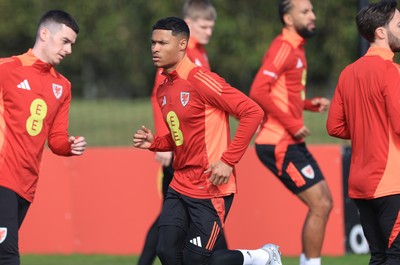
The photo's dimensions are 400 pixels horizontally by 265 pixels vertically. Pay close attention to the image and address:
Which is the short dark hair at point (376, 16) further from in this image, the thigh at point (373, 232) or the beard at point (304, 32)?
the beard at point (304, 32)

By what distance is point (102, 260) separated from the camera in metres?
11.4

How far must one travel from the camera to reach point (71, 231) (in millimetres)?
12016

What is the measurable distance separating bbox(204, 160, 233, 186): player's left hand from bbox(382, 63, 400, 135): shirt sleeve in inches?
46.5

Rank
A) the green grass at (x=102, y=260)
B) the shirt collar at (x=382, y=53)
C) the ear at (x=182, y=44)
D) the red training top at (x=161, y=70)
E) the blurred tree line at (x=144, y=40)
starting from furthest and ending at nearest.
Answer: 1. the blurred tree line at (x=144, y=40)
2. the green grass at (x=102, y=260)
3. the red training top at (x=161, y=70)
4. the ear at (x=182, y=44)
5. the shirt collar at (x=382, y=53)

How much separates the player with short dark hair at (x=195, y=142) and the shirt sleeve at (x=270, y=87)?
183 centimetres

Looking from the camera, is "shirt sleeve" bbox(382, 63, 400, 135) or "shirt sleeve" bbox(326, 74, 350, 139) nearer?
"shirt sleeve" bbox(382, 63, 400, 135)

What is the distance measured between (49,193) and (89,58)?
12.5m

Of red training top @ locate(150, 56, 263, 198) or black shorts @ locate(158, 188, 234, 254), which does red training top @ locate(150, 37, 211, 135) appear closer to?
red training top @ locate(150, 56, 263, 198)

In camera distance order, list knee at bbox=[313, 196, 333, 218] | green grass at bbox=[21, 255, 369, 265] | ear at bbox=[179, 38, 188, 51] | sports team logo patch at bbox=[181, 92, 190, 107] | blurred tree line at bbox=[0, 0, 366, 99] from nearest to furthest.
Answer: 1. sports team logo patch at bbox=[181, 92, 190, 107]
2. ear at bbox=[179, 38, 188, 51]
3. knee at bbox=[313, 196, 333, 218]
4. green grass at bbox=[21, 255, 369, 265]
5. blurred tree line at bbox=[0, 0, 366, 99]

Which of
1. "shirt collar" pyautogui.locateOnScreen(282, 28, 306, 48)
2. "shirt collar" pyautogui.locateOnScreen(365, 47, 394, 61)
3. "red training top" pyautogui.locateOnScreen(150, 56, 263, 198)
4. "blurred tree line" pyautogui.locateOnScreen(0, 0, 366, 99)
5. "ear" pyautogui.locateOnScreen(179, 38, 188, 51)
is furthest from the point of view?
"blurred tree line" pyautogui.locateOnScreen(0, 0, 366, 99)

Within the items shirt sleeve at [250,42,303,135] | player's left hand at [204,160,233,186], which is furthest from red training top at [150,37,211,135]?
player's left hand at [204,160,233,186]

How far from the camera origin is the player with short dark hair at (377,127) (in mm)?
6586

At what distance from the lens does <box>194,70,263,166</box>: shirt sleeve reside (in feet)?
22.9

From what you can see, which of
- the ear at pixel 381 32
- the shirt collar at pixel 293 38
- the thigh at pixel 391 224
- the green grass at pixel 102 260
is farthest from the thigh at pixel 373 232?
the green grass at pixel 102 260
